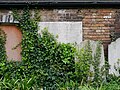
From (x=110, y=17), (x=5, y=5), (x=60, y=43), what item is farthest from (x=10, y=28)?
(x=110, y=17)

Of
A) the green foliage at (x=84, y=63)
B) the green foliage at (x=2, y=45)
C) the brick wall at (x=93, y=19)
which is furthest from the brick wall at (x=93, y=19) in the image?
the green foliage at (x=84, y=63)

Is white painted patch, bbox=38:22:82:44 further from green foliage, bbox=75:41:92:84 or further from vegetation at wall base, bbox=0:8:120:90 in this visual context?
green foliage, bbox=75:41:92:84

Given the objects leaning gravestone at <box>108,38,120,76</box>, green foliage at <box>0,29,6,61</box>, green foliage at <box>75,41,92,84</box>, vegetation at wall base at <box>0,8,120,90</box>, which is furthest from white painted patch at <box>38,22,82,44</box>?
green foliage at <box>0,29,6,61</box>

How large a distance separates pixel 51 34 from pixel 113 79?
7.11 feet

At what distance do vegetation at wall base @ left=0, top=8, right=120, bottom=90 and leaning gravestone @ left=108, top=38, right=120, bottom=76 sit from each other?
245mm

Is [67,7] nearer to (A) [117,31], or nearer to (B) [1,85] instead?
(A) [117,31]

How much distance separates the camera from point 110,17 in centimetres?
1013

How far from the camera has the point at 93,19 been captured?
10125 millimetres

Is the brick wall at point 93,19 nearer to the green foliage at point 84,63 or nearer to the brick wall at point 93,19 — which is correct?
the brick wall at point 93,19

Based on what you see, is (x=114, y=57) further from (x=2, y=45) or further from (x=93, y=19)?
(x=2, y=45)

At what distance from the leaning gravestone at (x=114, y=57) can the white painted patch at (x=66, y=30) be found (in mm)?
977

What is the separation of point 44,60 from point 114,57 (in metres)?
1.96

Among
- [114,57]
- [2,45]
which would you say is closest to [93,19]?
[114,57]

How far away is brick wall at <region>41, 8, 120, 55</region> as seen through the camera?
1008cm
